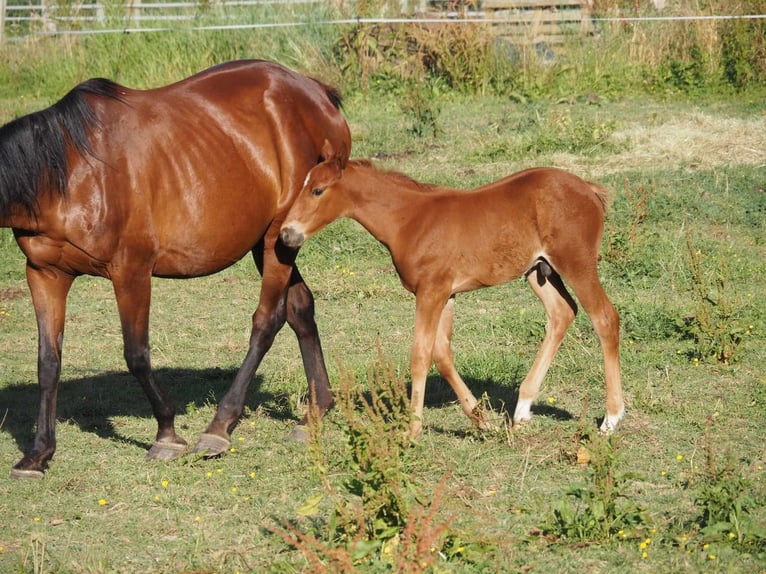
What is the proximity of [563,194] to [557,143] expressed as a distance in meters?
6.73

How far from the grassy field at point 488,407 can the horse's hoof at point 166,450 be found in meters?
0.11

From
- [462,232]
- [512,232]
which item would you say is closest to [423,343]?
[462,232]

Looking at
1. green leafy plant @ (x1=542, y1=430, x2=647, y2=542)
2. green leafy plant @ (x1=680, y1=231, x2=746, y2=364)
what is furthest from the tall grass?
green leafy plant @ (x1=542, y1=430, x2=647, y2=542)

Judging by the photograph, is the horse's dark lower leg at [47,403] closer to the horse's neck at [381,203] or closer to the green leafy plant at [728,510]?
the horse's neck at [381,203]

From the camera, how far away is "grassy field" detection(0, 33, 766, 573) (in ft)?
14.8

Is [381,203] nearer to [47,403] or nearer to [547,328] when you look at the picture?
[547,328]

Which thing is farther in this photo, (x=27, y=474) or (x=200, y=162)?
(x=200, y=162)

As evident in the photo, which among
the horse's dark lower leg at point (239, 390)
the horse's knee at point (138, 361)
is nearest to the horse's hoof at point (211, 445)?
the horse's dark lower leg at point (239, 390)

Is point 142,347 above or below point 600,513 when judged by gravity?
above

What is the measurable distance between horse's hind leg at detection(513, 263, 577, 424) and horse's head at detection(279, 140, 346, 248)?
1291 mm

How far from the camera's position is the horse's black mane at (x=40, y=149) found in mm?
5473

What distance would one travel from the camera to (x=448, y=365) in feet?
19.3

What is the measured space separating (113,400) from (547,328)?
119 inches

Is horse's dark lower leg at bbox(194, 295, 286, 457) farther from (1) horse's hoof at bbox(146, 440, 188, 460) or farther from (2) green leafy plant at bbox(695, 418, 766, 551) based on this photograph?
(2) green leafy plant at bbox(695, 418, 766, 551)
